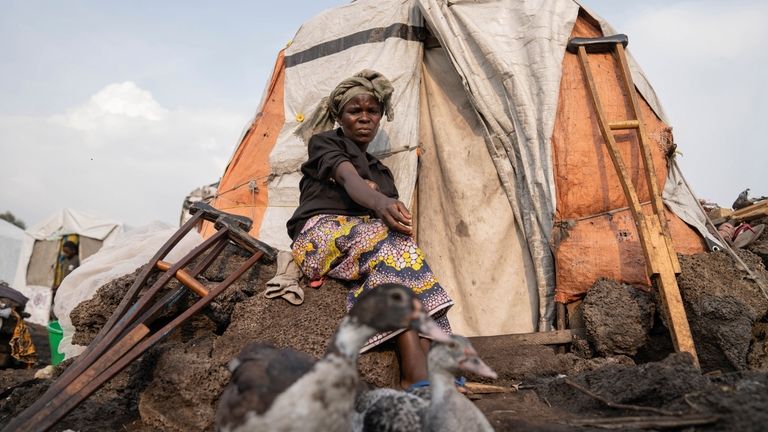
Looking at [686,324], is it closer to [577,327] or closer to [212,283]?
[577,327]

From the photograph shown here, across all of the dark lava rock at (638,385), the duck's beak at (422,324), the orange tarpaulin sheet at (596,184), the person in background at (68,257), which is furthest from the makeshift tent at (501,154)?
the person in background at (68,257)

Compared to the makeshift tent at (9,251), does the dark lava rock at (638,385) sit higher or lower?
lower

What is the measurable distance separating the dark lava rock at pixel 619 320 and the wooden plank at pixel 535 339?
0.12 m

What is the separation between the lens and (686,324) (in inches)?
119

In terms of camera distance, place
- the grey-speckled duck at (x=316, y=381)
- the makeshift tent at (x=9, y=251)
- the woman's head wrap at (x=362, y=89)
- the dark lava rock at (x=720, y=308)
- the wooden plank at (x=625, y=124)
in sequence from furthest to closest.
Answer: the makeshift tent at (x=9, y=251) → the wooden plank at (x=625, y=124) → the woman's head wrap at (x=362, y=89) → the dark lava rock at (x=720, y=308) → the grey-speckled duck at (x=316, y=381)

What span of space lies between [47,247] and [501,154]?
14.2 metres

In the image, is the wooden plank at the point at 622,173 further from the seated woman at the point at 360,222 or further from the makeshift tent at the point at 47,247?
the makeshift tent at the point at 47,247

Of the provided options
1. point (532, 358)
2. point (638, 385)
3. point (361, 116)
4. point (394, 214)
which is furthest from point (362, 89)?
point (638, 385)

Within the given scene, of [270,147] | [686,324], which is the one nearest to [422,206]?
[270,147]

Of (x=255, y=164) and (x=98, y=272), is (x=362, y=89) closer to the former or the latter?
(x=255, y=164)

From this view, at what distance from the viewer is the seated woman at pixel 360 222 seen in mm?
2805

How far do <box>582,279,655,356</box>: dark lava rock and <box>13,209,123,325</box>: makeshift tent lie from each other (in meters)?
13.3

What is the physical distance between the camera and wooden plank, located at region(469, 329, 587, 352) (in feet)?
11.3

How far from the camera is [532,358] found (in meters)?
3.31
